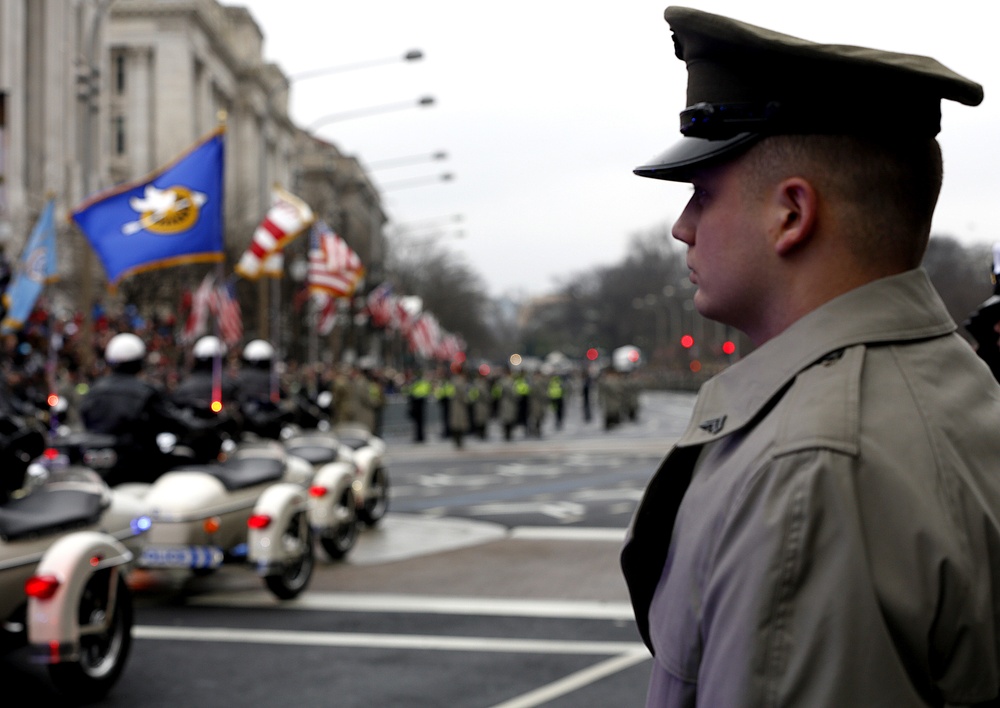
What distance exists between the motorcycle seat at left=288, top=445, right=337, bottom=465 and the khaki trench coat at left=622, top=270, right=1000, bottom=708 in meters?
10.7

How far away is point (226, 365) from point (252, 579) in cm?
1269

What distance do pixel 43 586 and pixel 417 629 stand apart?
2.82 meters

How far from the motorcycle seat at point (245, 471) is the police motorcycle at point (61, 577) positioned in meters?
2.46

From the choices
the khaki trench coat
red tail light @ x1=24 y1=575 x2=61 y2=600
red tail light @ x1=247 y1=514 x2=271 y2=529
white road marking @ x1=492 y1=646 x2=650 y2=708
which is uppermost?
the khaki trench coat

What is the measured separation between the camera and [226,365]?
22.5 metres

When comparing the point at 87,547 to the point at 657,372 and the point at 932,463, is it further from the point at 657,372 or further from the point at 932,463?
the point at 657,372

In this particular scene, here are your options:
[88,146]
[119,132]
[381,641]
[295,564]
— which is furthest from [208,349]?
[119,132]

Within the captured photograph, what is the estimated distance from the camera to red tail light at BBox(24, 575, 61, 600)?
5844mm

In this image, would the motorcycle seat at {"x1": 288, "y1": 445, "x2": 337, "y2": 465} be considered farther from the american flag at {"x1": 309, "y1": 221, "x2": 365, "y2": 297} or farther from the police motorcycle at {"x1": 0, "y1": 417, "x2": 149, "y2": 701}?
the american flag at {"x1": 309, "y1": 221, "x2": 365, "y2": 297}

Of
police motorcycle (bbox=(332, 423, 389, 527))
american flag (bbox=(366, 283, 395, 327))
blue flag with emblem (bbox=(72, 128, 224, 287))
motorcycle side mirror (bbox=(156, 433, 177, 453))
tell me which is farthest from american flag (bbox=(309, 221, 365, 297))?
motorcycle side mirror (bbox=(156, 433, 177, 453))

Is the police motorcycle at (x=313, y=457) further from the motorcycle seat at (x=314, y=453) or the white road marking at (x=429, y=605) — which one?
the white road marking at (x=429, y=605)

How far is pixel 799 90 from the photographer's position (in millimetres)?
1589

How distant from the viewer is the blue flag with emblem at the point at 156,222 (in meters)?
12.0

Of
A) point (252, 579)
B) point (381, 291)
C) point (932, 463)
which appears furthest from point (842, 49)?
point (381, 291)
